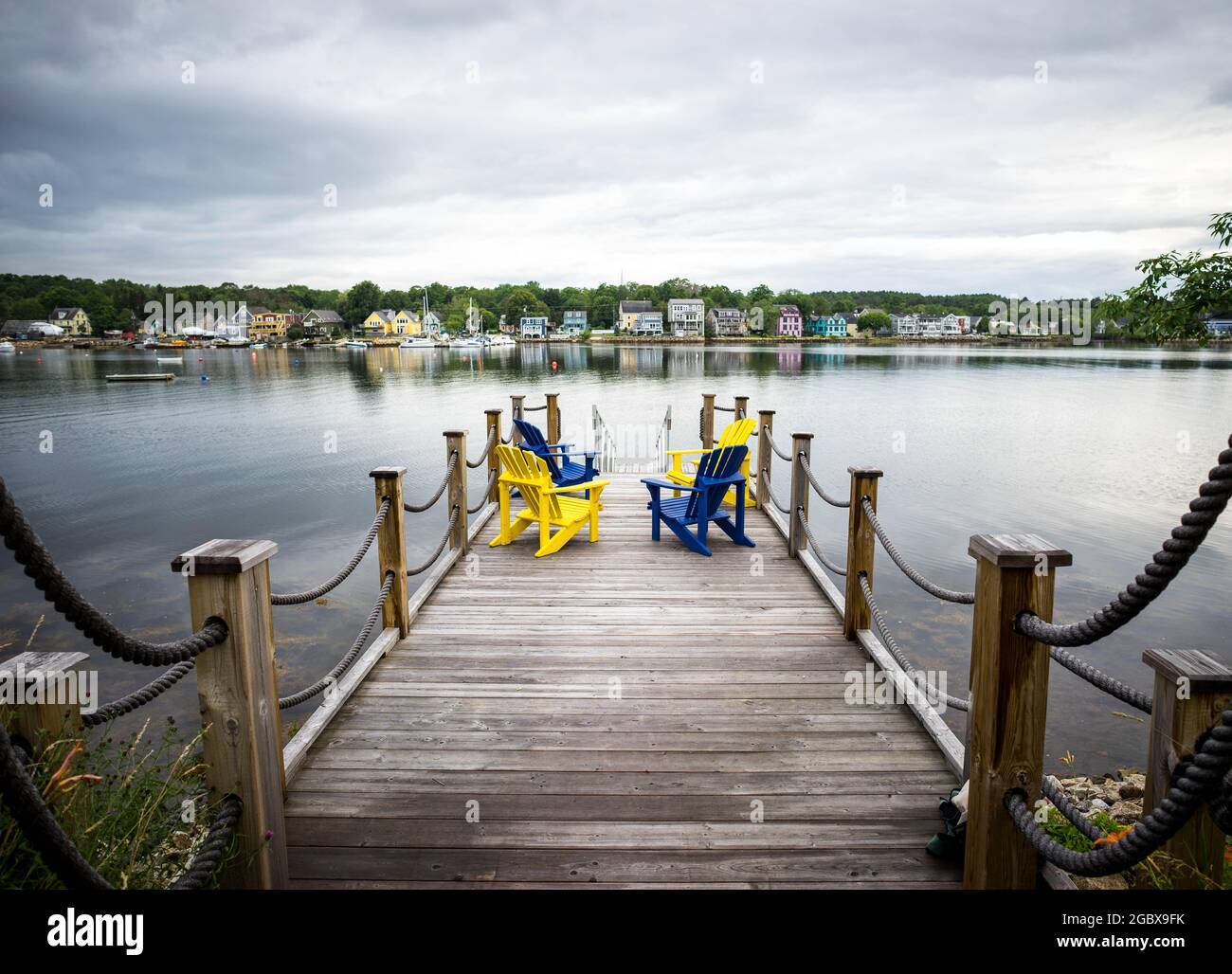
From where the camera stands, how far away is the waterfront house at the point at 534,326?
145 metres

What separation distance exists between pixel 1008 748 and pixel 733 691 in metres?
2.19

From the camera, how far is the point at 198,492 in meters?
18.0

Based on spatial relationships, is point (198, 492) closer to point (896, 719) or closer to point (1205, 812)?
point (896, 719)

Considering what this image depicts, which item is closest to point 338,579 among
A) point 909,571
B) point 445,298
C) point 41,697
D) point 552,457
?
point 41,697

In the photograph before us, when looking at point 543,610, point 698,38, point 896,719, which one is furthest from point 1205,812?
point 698,38

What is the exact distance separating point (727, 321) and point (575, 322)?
1245 inches

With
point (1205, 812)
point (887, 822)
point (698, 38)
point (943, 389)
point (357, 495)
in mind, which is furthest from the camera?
point (698, 38)

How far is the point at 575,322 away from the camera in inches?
5827

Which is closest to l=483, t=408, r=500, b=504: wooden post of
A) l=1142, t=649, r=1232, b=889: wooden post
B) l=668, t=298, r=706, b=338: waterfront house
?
l=1142, t=649, r=1232, b=889: wooden post

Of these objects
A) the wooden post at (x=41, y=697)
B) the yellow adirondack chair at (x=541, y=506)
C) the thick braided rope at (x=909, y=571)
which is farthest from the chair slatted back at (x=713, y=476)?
the wooden post at (x=41, y=697)

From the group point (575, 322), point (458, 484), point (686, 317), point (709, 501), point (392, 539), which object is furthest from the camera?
point (575, 322)

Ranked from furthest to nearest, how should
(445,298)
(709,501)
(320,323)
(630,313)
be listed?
(445,298), (630,313), (320,323), (709,501)

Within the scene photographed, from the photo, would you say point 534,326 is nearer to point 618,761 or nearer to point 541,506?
point 541,506

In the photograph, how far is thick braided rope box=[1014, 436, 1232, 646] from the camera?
4.01 ft
